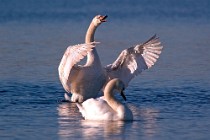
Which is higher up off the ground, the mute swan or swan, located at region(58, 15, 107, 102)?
swan, located at region(58, 15, 107, 102)

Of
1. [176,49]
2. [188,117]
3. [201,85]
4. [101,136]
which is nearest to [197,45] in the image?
[176,49]

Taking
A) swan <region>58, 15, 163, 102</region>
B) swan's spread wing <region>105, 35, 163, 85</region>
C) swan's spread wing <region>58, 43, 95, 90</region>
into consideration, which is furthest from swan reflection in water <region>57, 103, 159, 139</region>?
swan's spread wing <region>105, 35, 163, 85</region>

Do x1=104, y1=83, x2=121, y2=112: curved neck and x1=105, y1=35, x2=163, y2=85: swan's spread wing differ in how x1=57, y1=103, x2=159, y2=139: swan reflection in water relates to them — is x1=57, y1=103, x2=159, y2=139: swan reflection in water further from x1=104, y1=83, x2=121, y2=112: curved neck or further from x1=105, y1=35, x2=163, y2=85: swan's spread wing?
x1=105, y1=35, x2=163, y2=85: swan's spread wing

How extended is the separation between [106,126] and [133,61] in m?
3.65

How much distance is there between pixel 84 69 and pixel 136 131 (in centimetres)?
330

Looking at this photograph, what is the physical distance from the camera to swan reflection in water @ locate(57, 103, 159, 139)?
13.4 metres

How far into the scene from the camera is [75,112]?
619 inches

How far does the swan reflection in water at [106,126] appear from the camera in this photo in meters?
13.4

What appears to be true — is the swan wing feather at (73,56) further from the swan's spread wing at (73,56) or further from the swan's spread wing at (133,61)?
the swan's spread wing at (133,61)

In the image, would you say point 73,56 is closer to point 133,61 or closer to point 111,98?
point 111,98

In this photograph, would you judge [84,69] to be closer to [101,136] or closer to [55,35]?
[101,136]

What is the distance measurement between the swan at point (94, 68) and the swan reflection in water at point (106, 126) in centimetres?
96

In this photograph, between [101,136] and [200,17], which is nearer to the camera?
[101,136]

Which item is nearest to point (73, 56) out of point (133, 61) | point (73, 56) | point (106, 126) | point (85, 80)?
point (73, 56)
